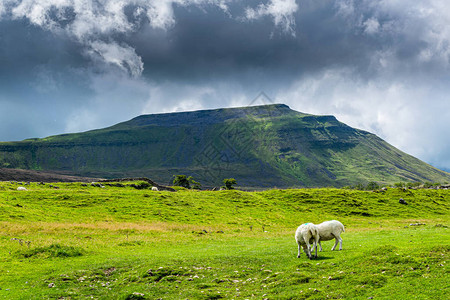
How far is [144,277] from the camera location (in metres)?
21.5

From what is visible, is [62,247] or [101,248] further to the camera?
[101,248]

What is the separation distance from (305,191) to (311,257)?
244 ft

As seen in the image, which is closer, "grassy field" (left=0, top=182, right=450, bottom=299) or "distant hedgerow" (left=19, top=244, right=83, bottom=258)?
"grassy field" (left=0, top=182, right=450, bottom=299)

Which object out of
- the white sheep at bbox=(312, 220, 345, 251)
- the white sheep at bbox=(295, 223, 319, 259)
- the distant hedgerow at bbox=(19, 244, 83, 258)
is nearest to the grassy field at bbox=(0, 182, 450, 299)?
the distant hedgerow at bbox=(19, 244, 83, 258)

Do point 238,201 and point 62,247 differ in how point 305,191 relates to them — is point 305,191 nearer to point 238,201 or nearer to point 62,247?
point 238,201

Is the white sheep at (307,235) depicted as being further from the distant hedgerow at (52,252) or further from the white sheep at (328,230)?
the distant hedgerow at (52,252)

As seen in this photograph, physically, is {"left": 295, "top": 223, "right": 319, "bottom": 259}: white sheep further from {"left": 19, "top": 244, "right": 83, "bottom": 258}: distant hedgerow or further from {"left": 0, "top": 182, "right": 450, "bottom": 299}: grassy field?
{"left": 19, "top": 244, "right": 83, "bottom": 258}: distant hedgerow

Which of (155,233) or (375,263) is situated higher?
(375,263)

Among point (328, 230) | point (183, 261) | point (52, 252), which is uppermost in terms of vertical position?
point (328, 230)

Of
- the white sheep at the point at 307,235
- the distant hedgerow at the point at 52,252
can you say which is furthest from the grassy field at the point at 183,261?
the white sheep at the point at 307,235

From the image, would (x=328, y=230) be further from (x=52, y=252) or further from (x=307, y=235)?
(x=52, y=252)

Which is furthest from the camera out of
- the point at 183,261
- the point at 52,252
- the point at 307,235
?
the point at 52,252

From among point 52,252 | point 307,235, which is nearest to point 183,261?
point 307,235

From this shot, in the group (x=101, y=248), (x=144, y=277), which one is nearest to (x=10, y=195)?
(x=101, y=248)
